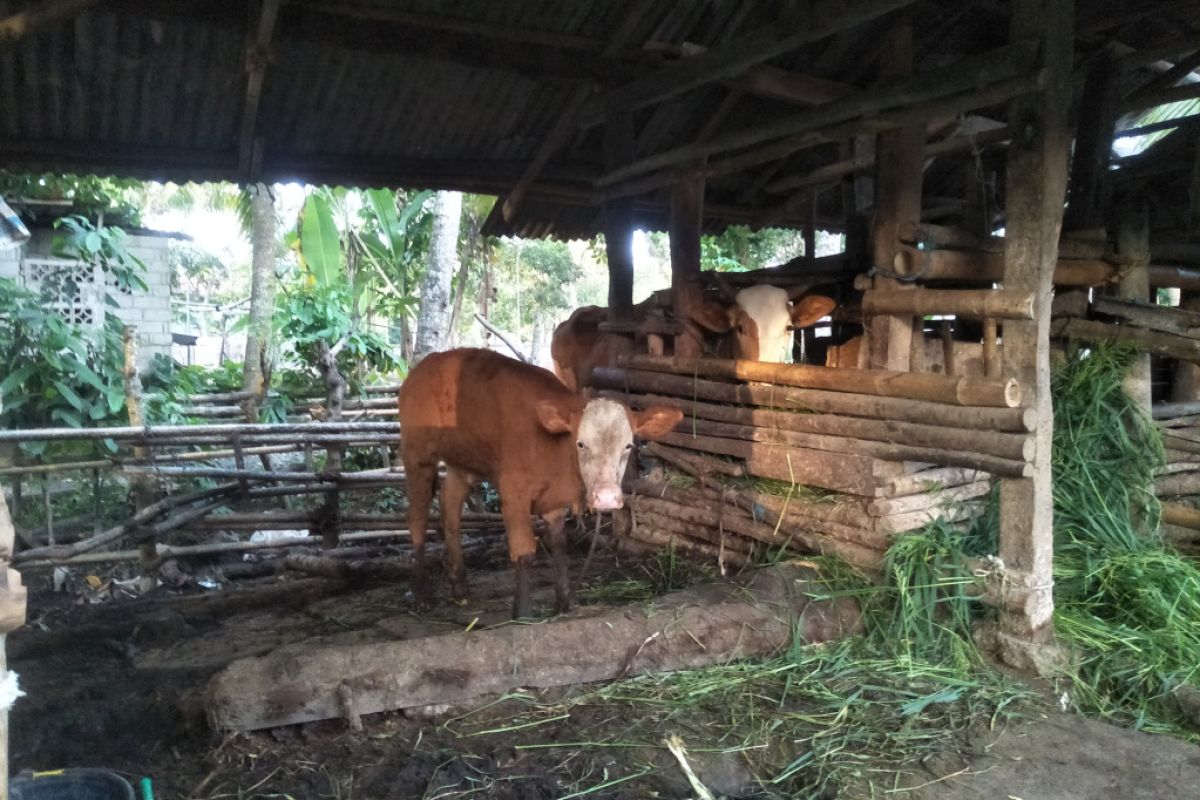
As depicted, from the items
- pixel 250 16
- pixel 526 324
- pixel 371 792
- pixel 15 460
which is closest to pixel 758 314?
pixel 250 16

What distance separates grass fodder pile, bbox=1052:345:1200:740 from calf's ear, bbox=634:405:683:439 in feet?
7.61

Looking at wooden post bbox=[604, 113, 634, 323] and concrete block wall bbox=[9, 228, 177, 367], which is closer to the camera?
wooden post bbox=[604, 113, 634, 323]

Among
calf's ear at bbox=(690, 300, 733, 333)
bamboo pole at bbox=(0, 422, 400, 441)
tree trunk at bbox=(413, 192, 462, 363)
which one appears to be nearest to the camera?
calf's ear at bbox=(690, 300, 733, 333)

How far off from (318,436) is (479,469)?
3.10 metres

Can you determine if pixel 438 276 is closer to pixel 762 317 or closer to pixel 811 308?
pixel 762 317

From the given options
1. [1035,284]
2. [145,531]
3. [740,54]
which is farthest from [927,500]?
[145,531]

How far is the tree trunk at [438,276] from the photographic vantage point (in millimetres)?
13664

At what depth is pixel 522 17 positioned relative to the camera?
19.6 ft

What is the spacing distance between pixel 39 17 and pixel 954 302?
16.7 feet

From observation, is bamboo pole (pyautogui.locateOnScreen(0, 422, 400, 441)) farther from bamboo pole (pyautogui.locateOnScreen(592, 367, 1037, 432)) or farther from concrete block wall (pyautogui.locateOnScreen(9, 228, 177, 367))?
concrete block wall (pyautogui.locateOnScreen(9, 228, 177, 367))

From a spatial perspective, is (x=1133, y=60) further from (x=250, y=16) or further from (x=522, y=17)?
(x=250, y=16)

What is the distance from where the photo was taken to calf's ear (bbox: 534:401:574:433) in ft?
15.8

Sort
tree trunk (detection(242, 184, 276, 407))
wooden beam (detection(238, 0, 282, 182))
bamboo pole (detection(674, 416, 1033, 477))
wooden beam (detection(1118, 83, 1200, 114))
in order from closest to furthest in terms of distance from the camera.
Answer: bamboo pole (detection(674, 416, 1033, 477)) < wooden beam (detection(238, 0, 282, 182)) < wooden beam (detection(1118, 83, 1200, 114)) < tree trunk (detection(242, 184, 276, 407))

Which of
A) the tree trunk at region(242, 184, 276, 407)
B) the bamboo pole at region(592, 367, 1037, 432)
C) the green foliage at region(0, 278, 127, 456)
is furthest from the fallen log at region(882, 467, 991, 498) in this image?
the tree trunk at region(242, 184, 276, 407)
